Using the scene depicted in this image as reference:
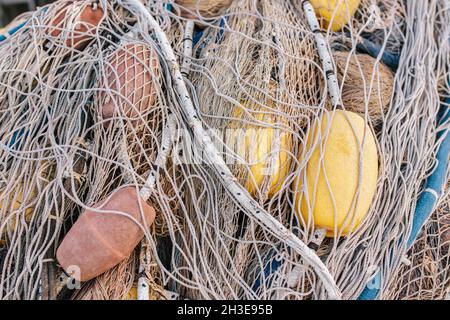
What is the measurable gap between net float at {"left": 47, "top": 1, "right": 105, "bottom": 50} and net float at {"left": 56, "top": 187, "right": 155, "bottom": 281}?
0.62 metres

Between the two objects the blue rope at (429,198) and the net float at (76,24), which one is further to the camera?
the net float at (76,24)

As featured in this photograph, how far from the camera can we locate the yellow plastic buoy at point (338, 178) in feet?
4.30

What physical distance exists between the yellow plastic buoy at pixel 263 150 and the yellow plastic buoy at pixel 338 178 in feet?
0.23

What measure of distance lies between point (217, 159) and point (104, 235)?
15.6 inches

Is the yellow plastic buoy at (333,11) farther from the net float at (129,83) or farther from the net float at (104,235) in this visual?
the net float at (104,235)

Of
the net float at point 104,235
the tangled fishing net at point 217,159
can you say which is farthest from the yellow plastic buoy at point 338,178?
the net float at point 104,235

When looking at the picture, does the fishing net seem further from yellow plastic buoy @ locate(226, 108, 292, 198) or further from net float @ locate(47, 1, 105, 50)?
net float @ locate(47, 1, 105, 50)

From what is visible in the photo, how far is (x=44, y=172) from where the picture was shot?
55.3 inches

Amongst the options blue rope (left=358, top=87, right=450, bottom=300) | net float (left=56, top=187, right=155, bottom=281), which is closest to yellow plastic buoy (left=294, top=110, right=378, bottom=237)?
blue rope (left=358, top=87, right=450, bottom=300)

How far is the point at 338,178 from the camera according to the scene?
4.32 ft

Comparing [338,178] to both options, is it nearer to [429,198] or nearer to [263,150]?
[263,150]

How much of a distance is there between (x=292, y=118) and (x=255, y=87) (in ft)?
0.51
